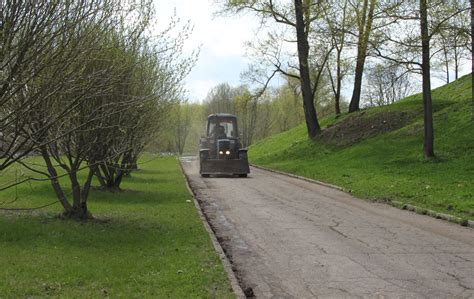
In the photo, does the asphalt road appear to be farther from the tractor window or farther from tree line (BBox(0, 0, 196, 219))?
the tractor window

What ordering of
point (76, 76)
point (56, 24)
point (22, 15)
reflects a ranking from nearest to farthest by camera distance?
point (22, 15)
point (56, 24)
point (76, 76)

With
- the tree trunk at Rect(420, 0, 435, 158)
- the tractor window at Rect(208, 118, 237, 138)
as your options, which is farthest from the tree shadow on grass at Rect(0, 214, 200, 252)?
the tractor window at Rect(208, 118, 237, 138)

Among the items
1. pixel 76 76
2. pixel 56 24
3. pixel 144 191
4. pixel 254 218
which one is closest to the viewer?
pixel 56 24

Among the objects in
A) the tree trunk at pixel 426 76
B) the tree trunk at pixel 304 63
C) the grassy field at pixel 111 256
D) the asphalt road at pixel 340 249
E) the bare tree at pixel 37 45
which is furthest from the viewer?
the tree trunk at pixel 304 63

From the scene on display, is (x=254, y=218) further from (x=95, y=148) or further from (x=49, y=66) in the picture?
(x=49, y=66)

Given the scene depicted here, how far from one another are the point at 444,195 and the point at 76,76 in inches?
450

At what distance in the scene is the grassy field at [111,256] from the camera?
20.5ft

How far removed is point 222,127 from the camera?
1097 inches

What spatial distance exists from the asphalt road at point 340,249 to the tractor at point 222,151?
1008 centimetres

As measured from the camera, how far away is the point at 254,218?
12828mm

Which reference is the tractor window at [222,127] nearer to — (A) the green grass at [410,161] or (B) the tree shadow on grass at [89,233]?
(A) the green grass at [410,161]

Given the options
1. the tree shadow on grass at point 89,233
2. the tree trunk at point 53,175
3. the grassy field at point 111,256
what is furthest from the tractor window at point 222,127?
the tree trunk at point 53,175

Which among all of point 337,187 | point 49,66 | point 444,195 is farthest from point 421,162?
point 49,66

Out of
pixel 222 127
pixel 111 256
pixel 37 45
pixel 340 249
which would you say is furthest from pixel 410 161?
pixel 37 45
